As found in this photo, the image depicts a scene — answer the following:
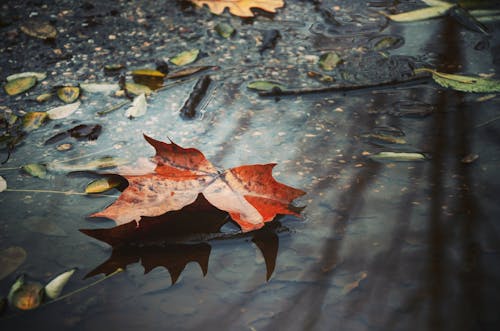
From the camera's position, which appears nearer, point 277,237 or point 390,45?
point 277,237

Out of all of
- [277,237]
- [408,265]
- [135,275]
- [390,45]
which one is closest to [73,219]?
[135,275]

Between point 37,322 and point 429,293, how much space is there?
73 cm

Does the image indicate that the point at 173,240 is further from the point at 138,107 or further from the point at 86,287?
the point at 138,107

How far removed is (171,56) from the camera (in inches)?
67.2

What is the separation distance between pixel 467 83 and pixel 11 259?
54.1 inches

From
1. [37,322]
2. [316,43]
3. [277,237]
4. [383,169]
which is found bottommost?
[37,322]

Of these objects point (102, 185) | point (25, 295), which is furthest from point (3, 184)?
point (25, 295)

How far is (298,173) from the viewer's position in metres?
1.14

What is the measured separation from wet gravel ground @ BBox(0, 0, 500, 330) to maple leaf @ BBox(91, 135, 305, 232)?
0.20 feet

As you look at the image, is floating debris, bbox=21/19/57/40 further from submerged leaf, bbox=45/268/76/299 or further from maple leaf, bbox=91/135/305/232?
submerged leaf, bbox=45/268/76/299

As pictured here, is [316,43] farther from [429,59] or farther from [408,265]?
[408,265]

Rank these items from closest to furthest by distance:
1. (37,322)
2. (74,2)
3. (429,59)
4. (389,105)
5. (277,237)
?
(37,322), (277,237), (389,105), (429,59), (74,2)

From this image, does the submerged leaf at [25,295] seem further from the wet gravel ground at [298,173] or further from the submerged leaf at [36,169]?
the submerged leaf at [36,169]

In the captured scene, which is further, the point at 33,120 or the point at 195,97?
the point at 195,97
